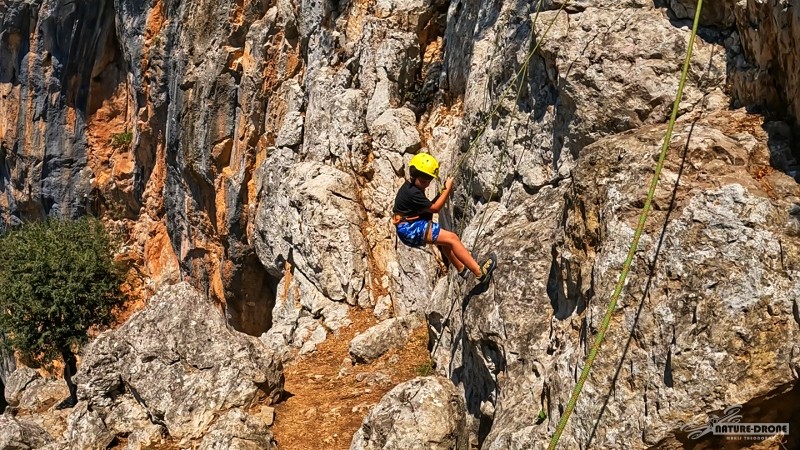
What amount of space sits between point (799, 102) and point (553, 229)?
266cm

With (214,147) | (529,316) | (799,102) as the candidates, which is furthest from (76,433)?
(214,147)

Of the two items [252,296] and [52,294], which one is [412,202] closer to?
[252,296]

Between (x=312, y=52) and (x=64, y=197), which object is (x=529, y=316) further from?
(x=64, y=197)

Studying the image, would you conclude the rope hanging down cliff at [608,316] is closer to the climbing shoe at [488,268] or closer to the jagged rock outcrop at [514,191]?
the jagged rock outcrop at [514,191]

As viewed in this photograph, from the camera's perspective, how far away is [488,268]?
8.95 metres

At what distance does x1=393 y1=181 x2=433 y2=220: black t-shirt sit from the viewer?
9914 mm

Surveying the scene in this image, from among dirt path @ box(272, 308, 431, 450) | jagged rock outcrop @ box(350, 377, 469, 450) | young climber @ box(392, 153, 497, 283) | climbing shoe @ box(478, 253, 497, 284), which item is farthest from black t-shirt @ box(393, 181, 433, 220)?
dirt path @ box(272, 308, 431, 450)

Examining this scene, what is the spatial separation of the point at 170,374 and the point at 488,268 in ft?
17.2

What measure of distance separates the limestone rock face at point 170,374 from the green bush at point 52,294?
8789 millimetres

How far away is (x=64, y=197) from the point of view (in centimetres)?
3180

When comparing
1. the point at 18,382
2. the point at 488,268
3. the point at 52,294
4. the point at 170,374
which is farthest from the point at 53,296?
the point at 488,268

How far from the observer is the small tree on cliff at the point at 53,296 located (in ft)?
65.5

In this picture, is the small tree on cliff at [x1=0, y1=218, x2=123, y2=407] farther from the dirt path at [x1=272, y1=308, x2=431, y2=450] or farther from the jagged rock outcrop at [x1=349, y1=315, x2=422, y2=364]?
the jagged rock outcrop at [x1=349, y1=315, x2=422, y2=364]

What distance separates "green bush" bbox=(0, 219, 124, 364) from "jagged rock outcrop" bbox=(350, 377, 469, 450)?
44.4 ft
